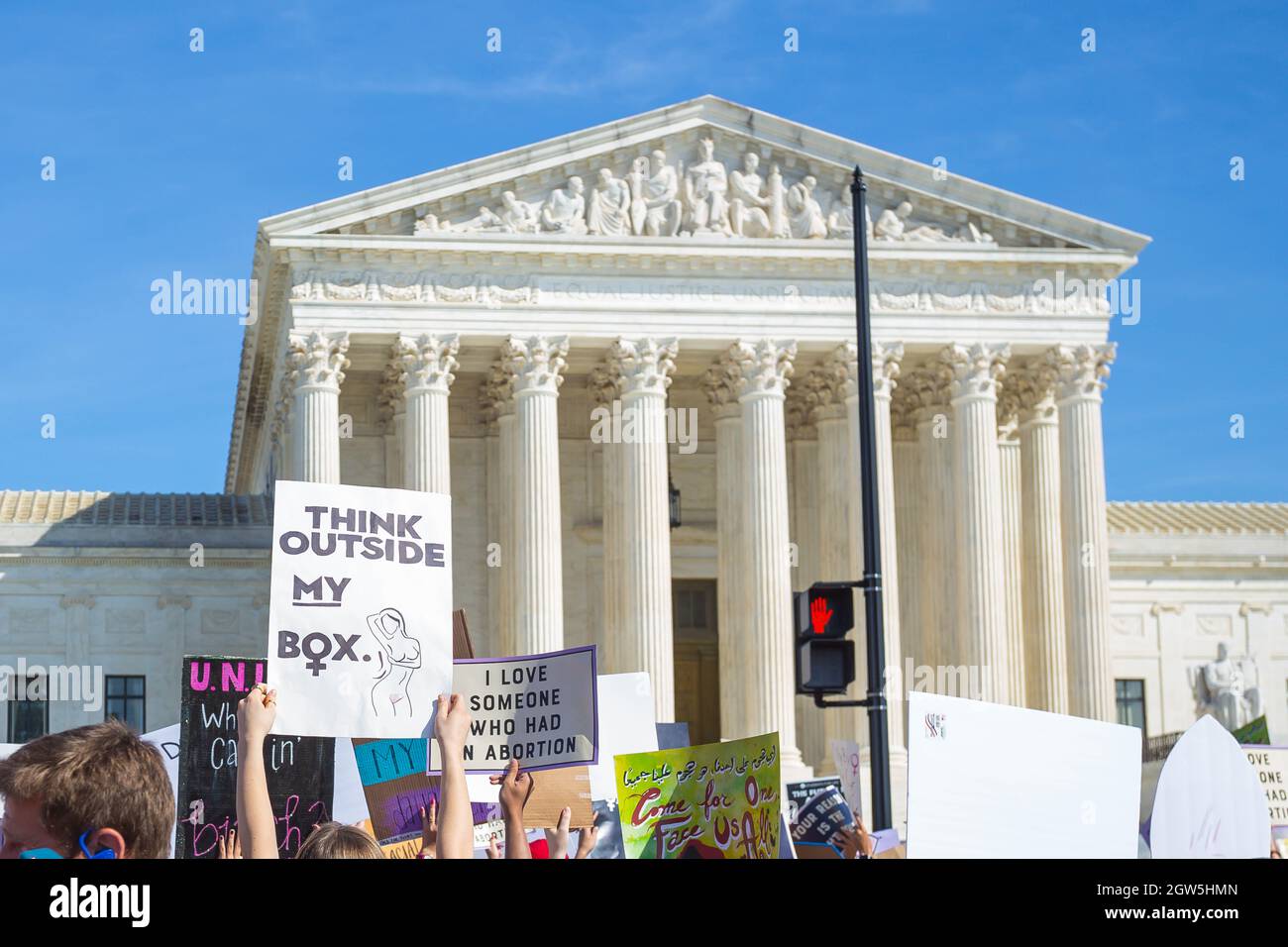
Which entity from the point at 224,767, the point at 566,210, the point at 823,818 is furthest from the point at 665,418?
the point at 224,767

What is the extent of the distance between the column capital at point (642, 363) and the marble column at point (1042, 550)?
9.32 meters

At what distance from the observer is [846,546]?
4947cm

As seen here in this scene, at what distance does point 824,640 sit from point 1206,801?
8652 mm

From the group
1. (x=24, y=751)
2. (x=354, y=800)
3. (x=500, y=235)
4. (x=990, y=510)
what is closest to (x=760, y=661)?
(x=990, y=510)

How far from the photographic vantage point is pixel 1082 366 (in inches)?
1982

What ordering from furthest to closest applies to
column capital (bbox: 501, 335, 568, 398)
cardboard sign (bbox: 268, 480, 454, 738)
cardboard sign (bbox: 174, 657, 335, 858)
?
1. column capital (bbox: 501, 335, 568, 398)
2. cardboard sign (bbox: 174, 657, 335, 858)
3. cardboard sign (bbox: 268, 480, 454, 738)

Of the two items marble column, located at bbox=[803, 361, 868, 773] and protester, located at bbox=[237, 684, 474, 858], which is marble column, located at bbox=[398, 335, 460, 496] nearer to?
marble column, located at bbox=[803, 361, 868, 773]

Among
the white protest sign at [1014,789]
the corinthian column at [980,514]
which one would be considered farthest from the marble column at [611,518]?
the white protest sign at [1014,789]

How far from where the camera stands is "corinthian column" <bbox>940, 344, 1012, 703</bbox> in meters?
48.8

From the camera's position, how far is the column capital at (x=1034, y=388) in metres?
51.0

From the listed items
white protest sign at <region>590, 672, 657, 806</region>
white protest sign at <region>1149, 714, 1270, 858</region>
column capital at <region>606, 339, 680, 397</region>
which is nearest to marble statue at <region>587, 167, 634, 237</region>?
column capital at <region>606, 339, 680, 397</region>

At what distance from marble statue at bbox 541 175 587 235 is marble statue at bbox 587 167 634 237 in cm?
24

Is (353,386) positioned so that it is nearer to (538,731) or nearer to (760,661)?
(760,661)
